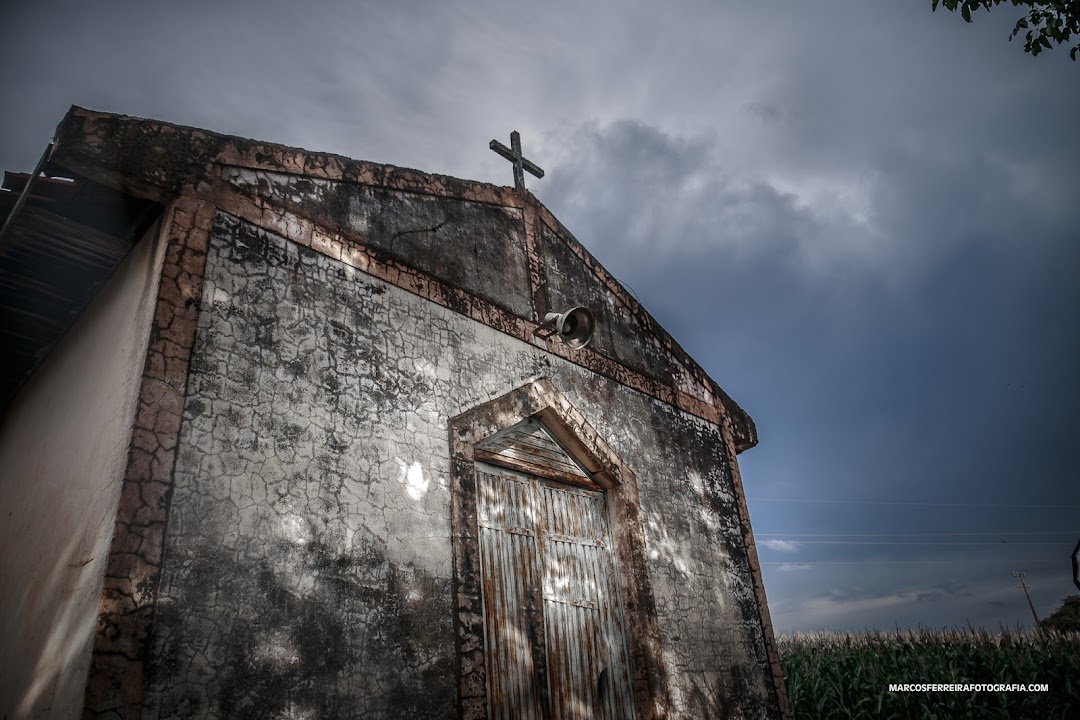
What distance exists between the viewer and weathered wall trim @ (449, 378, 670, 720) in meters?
4.43

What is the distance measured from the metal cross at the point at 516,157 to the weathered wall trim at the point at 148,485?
13.7ft

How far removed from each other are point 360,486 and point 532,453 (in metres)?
1.98

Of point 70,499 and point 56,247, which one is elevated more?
point 56,247

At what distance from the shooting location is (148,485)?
335 centimetres

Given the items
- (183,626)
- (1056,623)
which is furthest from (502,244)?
(1056,623)

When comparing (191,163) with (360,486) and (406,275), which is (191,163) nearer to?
(406,275)

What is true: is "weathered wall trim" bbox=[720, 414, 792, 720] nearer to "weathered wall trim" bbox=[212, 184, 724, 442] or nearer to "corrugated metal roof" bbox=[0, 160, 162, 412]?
"weathered wall trim" bbox=[212, 184, 724, 442]

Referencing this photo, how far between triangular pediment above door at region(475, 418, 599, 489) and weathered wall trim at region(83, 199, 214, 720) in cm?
240

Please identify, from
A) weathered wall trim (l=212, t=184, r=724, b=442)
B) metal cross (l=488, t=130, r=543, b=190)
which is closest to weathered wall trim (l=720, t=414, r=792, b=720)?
weathered wall trim (l=212, t=184, r=724, b=442)

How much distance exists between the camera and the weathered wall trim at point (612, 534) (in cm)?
443

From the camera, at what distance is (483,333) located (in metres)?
5.88

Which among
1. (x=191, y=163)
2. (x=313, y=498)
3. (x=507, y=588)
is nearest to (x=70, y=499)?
(x=313, y=498)

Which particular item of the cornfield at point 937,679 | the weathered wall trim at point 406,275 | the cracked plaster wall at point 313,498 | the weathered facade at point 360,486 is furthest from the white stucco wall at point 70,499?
the cornfield at point 937,679

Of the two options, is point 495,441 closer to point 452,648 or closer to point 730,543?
point 452,648
